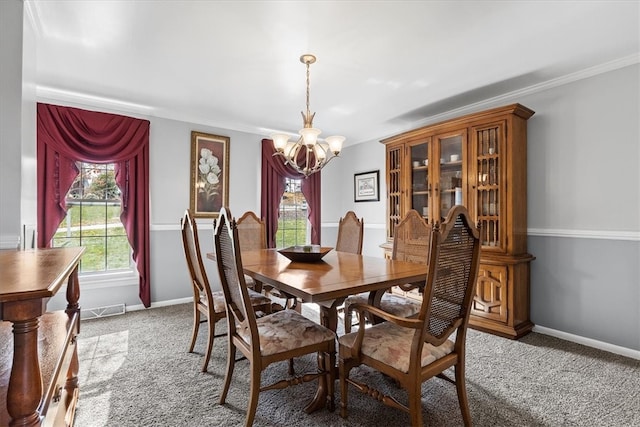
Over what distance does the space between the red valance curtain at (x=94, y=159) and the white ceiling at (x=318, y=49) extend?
233mm

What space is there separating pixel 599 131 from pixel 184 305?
452 centimetres

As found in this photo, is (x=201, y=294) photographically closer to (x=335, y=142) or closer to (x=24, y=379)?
(x=335, y=142)

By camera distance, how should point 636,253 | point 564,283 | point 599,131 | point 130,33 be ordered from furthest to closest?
point 564,283, point 599,131, point 636,253, point 130,33

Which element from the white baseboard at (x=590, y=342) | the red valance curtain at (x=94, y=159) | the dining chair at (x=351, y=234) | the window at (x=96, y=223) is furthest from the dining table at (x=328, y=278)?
the window at (x=96, y=223)

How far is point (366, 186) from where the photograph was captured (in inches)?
197

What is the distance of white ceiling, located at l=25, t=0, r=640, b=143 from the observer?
76.5 inches

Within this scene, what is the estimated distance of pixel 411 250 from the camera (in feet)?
8.97

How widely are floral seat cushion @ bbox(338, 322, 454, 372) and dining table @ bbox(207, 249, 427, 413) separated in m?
0.22

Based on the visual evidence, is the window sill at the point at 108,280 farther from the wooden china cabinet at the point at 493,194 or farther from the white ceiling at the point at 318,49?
the wooden china cabinet at the point at 493,194

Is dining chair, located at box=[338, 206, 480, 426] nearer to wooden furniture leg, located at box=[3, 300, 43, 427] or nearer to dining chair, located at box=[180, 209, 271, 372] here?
dining chair, located at box=[180, 209, 271, 372]

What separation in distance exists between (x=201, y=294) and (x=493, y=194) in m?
2.81

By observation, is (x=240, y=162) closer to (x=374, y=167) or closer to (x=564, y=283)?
(x=374, y=167)

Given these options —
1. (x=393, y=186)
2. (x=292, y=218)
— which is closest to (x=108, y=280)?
(x=292, y=218)

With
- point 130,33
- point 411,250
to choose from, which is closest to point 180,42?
point 130,33
